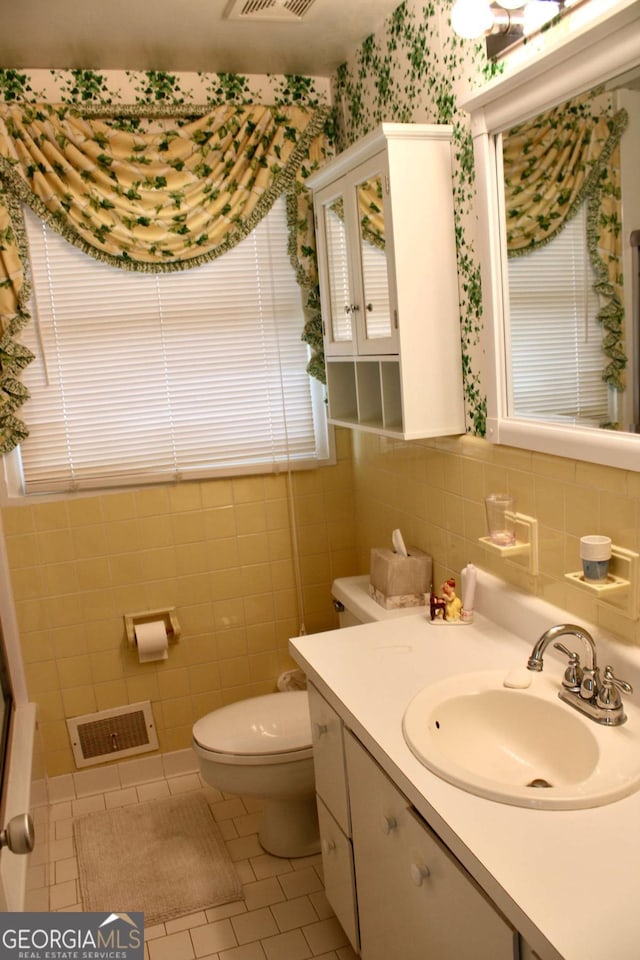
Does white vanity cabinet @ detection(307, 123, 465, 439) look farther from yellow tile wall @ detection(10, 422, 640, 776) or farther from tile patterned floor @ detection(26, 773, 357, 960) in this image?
tile patterned floor @ detection(26, 773, 357, 960)

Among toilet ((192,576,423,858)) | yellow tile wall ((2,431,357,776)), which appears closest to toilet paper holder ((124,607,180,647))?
yellow tile wall ((2,431,357,776))

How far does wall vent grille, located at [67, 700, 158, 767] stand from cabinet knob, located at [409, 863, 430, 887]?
1.71 metres

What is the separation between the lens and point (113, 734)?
2941 millimetres

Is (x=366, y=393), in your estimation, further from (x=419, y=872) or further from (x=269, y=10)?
(x=419, y=872)

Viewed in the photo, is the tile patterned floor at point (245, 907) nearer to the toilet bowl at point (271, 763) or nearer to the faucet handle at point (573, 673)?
the toilet bowl at point (271, 763)

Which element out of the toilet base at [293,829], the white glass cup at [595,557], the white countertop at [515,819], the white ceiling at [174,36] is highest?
the white ceiling at [174,36]

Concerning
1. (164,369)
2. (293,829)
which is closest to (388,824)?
(293,829)

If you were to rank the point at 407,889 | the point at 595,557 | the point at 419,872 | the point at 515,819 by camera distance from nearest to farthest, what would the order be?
the point at 515,819, the point at 419,872, the point at 407,889, the point at 595,557

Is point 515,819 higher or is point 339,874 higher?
point 515,819

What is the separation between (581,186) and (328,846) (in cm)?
165

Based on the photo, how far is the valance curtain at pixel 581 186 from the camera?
61.4 inches

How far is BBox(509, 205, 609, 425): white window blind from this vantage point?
5.43ft

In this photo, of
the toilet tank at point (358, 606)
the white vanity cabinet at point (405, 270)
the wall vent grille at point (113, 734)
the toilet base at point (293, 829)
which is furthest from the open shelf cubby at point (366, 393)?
the wall vent grille at point (113, 734)

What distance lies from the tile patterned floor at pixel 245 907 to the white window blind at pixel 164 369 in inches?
46.5
